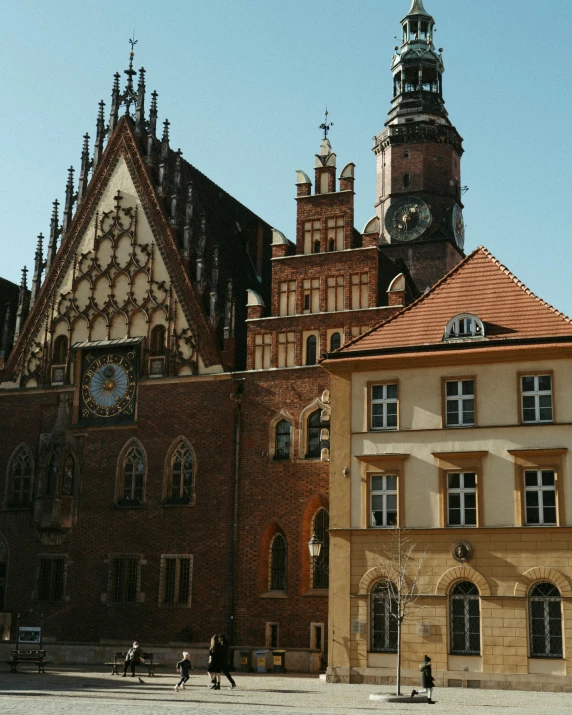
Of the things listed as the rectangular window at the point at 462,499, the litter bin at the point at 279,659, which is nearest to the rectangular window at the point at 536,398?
the rectangular window at the point at 462,499

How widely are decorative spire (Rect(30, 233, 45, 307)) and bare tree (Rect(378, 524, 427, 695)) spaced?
1980cm

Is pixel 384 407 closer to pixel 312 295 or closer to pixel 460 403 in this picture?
pixel 460 403

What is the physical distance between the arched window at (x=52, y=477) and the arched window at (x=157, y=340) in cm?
549

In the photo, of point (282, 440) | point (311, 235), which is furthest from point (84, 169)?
point (282, 440)

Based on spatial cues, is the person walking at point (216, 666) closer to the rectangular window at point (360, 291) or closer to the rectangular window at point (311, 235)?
the rectangular window at point (360, 291)

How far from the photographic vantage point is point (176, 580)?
122 ft

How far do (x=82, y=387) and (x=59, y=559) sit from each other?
21.4 ft

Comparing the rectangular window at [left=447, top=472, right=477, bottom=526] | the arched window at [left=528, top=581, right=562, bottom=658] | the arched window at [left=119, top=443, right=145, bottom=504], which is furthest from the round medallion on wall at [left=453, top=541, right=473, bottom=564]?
the arched window at [left=119, top=443, right=145, bottom=504]

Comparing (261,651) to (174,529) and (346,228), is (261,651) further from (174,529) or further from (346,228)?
(346,228)

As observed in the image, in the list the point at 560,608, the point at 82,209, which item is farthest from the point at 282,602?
the point at 82,209

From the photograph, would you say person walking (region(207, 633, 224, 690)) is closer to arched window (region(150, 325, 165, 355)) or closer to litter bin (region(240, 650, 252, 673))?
litter bin (region(240, 650, 252, 673))

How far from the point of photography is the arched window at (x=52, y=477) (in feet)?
130

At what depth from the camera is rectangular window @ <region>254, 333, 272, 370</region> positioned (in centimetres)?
3781

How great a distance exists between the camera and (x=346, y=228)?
124 ft
